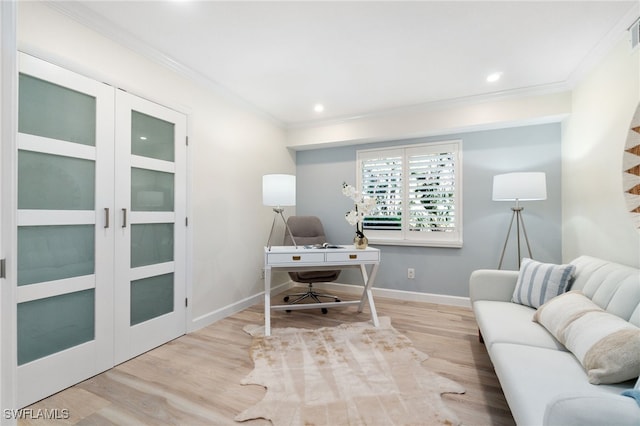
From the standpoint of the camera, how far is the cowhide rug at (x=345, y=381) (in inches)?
62.5

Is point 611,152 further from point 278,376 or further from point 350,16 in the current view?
point 278,376

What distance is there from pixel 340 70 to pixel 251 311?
2.77 meters

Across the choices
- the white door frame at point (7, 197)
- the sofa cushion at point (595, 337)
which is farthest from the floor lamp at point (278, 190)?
the sofa cushion at point (595, 337)

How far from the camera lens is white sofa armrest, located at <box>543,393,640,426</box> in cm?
83

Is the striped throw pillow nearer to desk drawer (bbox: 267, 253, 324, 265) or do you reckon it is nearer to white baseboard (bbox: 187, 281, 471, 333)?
white baseboard (bbox: 187, 281, 471, 333)

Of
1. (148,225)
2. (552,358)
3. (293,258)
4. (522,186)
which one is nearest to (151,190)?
(148,225)

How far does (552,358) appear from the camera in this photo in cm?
139

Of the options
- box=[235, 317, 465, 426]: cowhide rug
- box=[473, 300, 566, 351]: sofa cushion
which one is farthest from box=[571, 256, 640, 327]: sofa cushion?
box=[235, 317, 465, 426]: cowhide rug

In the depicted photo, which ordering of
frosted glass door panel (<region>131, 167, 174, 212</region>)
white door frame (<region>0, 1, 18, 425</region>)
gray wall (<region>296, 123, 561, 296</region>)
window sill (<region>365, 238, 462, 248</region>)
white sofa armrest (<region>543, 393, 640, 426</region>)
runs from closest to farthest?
white sofa armrest (<region>543, 393, 640, 426</region>) < white door frame (<region>0, 1, 18, 425</region>) < frosted glass door panel (<region>131, 167, 174, 212</region>) < gray wall (<region>296, 123, 561, 296</region>) < window sill (<region>365, 238, 462, 248</region>)

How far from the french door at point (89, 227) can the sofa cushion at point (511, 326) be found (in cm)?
254

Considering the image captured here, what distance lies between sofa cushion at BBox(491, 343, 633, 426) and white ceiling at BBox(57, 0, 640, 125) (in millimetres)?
2074

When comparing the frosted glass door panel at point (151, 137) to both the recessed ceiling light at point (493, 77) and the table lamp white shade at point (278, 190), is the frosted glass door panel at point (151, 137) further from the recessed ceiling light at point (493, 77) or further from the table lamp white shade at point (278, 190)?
the recessed ceiling light at point (493, 77)

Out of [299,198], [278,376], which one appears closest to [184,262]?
[278,376]

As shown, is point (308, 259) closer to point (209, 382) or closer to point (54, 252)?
point (209, 382)
